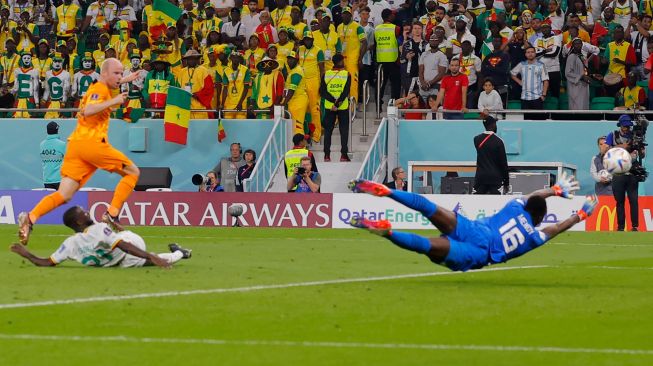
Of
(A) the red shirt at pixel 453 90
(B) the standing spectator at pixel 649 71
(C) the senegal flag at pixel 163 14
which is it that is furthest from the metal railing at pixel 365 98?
(B) the standing spectator at pixel 649 71

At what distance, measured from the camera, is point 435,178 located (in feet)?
103

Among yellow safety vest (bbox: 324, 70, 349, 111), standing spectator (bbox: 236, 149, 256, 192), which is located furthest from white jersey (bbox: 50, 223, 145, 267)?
yellow safety vest (bbox: 324, 70, 349, 111)

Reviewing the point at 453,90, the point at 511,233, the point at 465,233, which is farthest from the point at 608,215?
the point at 465,233

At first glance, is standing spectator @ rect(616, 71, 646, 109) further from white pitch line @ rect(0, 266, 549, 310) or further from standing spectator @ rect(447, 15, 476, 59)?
white pitch line @ rect(0, 266, 549, 310)

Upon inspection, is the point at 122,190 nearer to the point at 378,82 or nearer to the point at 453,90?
the point at 453,90

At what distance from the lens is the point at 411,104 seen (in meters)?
32.0

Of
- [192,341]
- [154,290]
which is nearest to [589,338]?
[192,341]

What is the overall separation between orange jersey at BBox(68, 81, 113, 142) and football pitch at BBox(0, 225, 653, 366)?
5.34 ft

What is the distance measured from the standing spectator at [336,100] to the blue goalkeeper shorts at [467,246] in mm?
17287

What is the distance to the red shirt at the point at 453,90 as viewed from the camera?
30.4 m

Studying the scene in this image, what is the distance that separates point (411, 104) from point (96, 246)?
18.4 meters

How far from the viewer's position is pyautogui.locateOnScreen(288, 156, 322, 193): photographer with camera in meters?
27.7

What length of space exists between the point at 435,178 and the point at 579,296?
18.7 m

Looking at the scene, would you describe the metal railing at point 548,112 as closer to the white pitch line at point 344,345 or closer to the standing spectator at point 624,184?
the standing spectator at point 624,184
